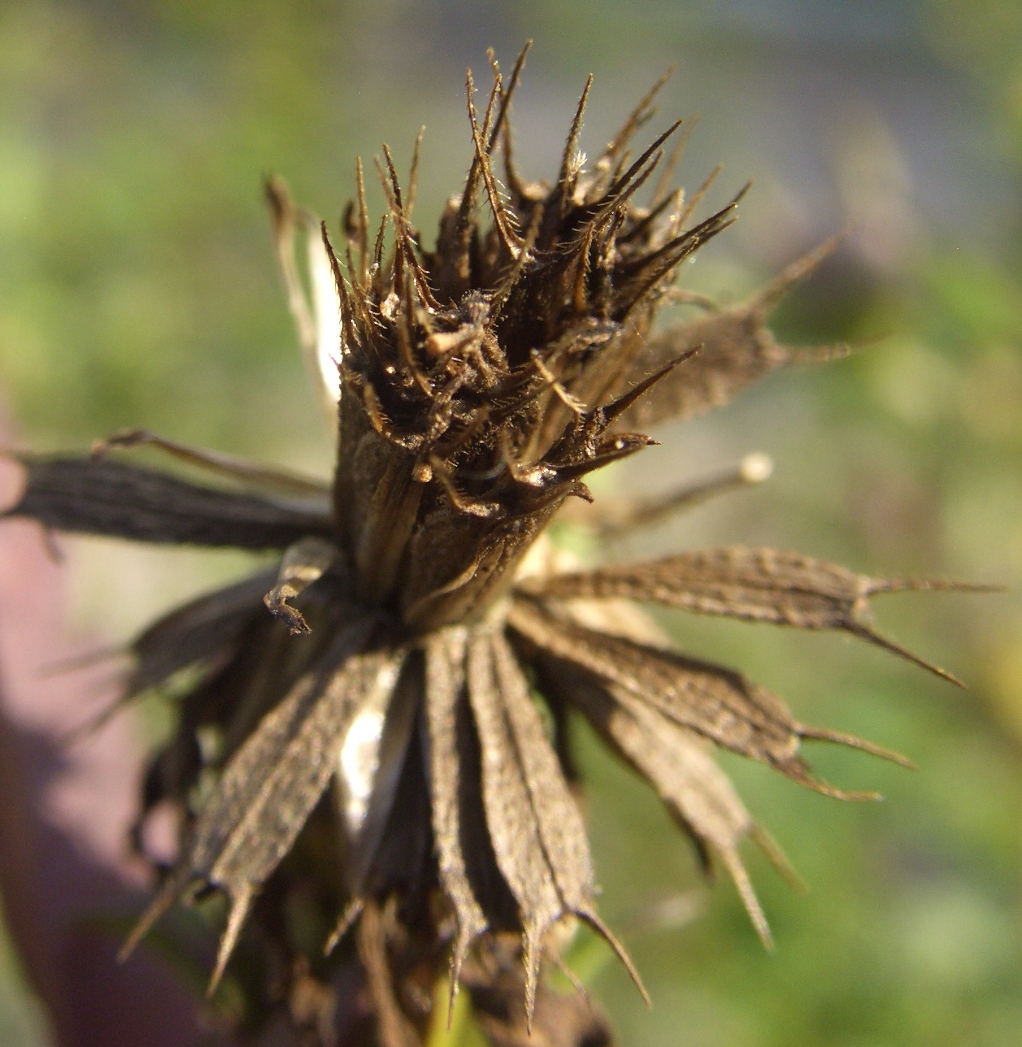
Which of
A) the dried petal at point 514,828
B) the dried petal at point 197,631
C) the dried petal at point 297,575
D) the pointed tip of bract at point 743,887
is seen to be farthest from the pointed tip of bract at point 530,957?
the dried petal at point 197,631

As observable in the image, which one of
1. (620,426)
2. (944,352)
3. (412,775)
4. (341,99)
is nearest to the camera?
(412,775)

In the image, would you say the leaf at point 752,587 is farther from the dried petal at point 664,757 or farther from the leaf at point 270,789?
the leaf at point 270,789

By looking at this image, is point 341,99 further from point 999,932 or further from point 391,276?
point 391,276

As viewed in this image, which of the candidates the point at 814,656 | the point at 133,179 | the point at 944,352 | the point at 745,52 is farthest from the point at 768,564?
the point at 745,52

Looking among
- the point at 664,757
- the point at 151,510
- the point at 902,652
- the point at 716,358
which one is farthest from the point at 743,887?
the point at 151,510

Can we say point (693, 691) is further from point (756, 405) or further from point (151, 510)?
point (756, 405)
